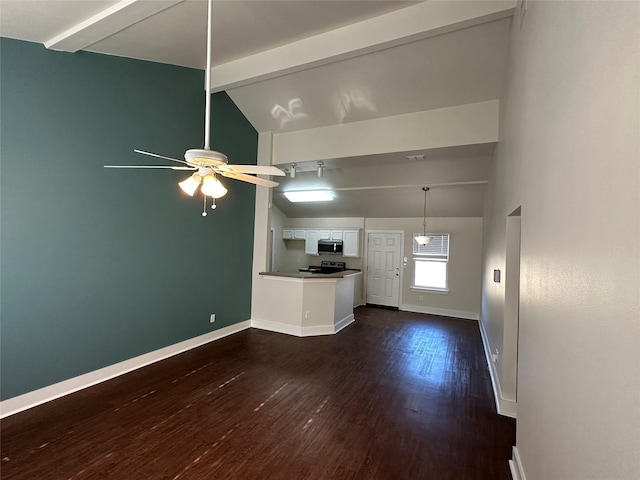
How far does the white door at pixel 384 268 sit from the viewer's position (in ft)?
24.4

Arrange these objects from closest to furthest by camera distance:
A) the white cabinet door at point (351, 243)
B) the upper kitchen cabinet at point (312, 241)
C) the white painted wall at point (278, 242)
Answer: the white cabinet door at point (351, 243) < the upper kitchen cabinet at point (312, 241) < the white painted wall at point (278, 242)

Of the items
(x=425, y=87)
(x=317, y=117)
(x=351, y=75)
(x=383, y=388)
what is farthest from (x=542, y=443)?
(x=317, y=117)

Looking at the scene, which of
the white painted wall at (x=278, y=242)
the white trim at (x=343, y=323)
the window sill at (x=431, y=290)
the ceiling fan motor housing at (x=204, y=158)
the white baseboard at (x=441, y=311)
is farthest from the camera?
the white painted wall at (x=278, y=242)

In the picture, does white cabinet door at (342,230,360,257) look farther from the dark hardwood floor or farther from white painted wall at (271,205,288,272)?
the dark hardwood floor

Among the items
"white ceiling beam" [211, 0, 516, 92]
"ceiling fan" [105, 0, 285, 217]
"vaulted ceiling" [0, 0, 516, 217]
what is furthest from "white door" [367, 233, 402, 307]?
"ceiling fan" [105, 0, 285, 217]

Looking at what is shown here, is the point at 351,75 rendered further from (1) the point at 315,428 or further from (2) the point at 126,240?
(1) the point at 315,428

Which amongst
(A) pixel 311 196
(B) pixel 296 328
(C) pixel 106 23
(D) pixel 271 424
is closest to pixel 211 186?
(C) pixel 106 23

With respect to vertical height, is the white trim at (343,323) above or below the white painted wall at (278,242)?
below

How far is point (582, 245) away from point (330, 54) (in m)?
3.04

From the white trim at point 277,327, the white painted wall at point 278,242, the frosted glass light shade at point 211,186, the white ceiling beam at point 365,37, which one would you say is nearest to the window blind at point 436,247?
the white trim at point 277,327

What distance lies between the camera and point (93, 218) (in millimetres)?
3057

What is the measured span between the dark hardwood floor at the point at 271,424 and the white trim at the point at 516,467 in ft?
0.21

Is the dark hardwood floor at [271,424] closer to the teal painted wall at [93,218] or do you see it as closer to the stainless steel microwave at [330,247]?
the teal painted wall at [93,218]

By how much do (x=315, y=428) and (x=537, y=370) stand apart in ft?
5.81
